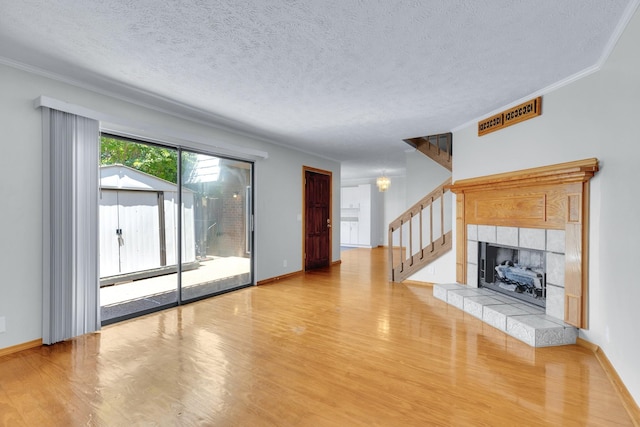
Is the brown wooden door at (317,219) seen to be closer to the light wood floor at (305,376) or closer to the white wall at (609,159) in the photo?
the light wood floor at (305,376)

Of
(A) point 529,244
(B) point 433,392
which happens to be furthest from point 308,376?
(A) point 529,244

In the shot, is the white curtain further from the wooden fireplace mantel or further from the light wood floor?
the wooden fireplace mantel

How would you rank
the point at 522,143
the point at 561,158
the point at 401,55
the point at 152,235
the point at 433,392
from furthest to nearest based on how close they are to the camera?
1. the point at 152,235
2. the point at 522,143
3. the point at 561,158
4. the point at 401,55
5. the point at 433,392

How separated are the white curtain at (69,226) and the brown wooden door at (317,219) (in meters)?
4.07

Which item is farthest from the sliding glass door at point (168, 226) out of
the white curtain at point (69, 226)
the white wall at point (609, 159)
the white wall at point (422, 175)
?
the white wall at point (609, 159)

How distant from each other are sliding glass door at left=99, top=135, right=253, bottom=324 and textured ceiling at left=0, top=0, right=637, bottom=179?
40.2 inches

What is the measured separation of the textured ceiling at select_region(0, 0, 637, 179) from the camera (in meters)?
2.01

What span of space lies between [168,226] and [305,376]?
11.0 feet

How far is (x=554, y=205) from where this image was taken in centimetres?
324

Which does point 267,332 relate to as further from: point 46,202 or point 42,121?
point 42,121

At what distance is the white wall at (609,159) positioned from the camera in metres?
2.05

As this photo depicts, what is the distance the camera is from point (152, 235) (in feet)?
16.2

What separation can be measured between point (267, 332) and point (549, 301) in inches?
119

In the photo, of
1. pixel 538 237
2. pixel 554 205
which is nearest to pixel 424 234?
pixel 538 237
